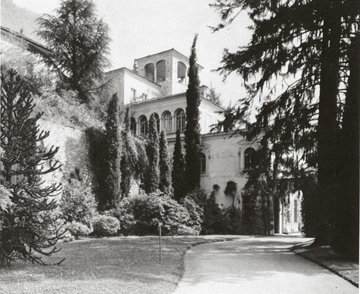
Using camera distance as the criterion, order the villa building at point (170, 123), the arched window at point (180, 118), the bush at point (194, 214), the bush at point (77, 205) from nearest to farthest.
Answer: the bush at point (77, 205), the villa building at point (170, 123), the bush at point (194, 214), the arched window at point (180, 118)

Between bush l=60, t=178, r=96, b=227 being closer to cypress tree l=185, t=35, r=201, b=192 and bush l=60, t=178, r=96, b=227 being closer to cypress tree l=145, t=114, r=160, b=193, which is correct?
cypress tree l=145, t=114, r=160, b=193

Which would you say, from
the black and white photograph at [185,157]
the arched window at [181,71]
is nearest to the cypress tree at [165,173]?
the black and white photograph at [185,157]

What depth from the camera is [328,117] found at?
11.6m

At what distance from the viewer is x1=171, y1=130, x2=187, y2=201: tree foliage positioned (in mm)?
24516

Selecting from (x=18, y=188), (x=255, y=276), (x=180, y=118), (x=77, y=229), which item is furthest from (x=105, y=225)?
(x=180, y=118)

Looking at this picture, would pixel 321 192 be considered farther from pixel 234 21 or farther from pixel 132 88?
pixel 132 88

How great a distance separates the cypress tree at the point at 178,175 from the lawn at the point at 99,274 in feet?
45.4

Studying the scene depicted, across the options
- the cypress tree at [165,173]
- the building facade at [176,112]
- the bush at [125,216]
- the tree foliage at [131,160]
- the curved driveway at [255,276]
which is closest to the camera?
the curved driveway at [255,276]

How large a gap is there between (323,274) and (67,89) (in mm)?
19489

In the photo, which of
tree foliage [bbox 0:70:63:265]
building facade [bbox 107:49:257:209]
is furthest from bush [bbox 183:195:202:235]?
tree foliage [bbox 0:70:63:265]

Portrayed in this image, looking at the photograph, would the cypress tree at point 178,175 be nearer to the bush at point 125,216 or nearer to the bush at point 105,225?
the bush at point 125,216

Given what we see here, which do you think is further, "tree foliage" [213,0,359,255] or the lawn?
"tree foliage" [213,0,359,255]

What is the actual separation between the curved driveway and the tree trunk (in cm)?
171

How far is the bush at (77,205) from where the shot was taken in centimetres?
1602
